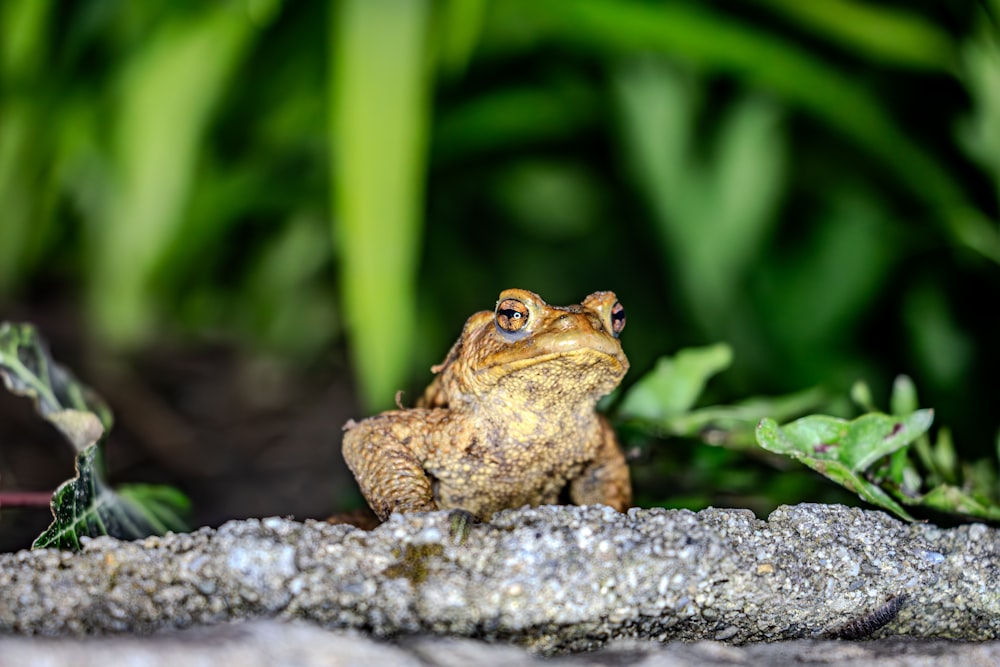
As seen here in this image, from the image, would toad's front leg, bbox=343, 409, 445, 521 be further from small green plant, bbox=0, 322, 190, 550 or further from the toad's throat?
small green plant, bbox=0, 322, 190, 550

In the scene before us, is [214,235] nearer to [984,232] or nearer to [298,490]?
[298,490]

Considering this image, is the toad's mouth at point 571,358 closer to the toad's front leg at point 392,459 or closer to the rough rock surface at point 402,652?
the toad's front leg at point 392,459

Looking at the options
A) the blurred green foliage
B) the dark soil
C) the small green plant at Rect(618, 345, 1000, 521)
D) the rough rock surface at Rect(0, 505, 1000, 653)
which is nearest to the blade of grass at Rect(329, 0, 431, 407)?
the blurred green foliage

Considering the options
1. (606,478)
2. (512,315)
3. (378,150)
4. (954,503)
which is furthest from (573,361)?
(378,150)

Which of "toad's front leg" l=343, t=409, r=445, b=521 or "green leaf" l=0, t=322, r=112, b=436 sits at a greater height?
"green leaf" l=0, t=322, r=112, b=436

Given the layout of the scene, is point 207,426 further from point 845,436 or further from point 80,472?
point 845,436

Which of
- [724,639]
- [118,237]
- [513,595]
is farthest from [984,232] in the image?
[118,237]
